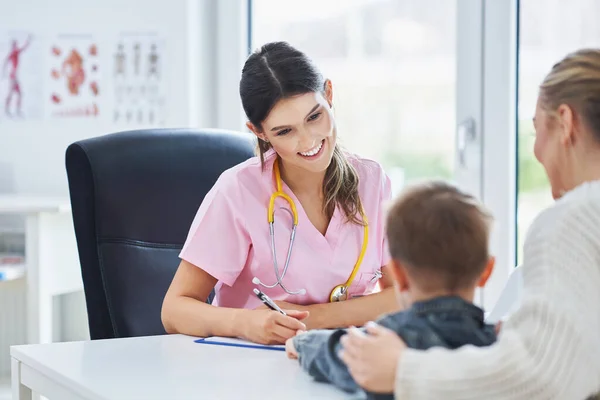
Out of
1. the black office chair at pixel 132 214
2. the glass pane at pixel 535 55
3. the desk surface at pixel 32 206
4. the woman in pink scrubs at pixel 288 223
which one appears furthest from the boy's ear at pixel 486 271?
the desk surface at pixel 32 206

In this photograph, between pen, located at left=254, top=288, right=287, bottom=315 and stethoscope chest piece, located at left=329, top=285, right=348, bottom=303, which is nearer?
pen, located at left=254, top=288, right=287, bottom=315

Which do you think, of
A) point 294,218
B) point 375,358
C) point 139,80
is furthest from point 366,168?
point 139,80

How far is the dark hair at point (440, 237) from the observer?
3.27 feet

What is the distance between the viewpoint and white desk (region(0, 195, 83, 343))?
2.63 metres

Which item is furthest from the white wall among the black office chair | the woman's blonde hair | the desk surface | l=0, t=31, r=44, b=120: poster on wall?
the woman's blonde hair

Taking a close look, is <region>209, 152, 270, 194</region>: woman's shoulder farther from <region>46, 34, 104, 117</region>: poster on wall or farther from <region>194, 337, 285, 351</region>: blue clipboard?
<region>46, 34, 104, 117</region>: poster on wall

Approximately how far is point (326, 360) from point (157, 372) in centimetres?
25

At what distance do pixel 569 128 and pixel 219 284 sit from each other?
89 cm

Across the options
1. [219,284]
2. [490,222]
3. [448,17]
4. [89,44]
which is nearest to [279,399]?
[490,222]

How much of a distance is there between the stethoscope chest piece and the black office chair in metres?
0.40

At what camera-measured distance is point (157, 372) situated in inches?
47.9

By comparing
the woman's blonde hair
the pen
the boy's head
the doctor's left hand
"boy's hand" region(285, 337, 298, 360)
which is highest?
the woman's blonde hair

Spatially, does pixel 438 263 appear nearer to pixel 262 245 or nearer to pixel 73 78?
pixel 262 245

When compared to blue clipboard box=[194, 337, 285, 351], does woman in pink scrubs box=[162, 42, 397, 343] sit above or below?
above
